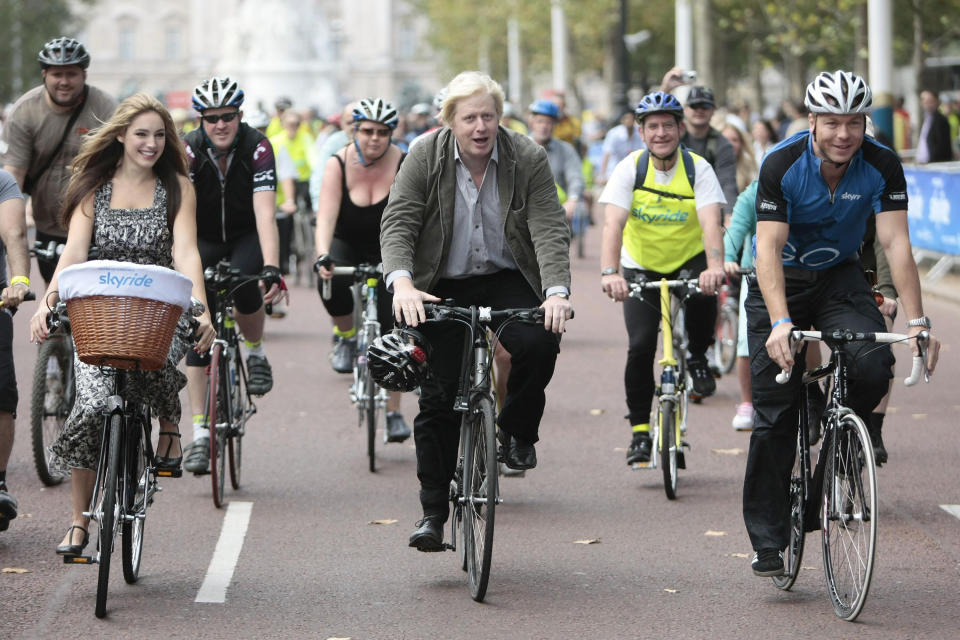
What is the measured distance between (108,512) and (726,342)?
25.3 feet

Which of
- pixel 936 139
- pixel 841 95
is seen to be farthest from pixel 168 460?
pixel 936 139

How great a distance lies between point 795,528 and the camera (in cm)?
651

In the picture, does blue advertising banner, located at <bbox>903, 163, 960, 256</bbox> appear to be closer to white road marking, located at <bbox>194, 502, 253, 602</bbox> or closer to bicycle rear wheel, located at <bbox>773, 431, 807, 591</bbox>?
white road marking, located at <bbox>194, 502, 253, 602</bbox>

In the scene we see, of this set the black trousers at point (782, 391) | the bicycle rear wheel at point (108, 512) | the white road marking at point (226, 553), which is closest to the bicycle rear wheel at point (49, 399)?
the white road marking at point (226, 553)

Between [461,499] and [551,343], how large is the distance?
28.2 inches

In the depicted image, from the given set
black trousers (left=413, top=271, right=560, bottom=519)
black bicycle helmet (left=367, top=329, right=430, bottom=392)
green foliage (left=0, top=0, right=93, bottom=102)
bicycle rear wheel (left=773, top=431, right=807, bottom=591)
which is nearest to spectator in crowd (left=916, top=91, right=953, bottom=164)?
black trousers (left=413, top=271, right=560, bottom=519)

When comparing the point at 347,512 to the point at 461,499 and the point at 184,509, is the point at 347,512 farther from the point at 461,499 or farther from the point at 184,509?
the point at 461,499

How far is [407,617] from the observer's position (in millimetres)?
6258

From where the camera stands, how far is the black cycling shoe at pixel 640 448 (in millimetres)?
Answer: 8773

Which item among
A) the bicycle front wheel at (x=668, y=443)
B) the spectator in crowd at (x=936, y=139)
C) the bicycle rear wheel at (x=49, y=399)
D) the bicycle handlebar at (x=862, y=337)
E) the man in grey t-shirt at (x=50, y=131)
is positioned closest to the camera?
the bicycle handlebar at (x=862, y=337)

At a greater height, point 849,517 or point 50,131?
point 50,131

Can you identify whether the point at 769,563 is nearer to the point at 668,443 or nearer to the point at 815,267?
the point at 815,267

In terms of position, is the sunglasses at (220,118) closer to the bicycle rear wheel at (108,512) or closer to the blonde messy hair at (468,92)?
the blonde messy hair at (468,92)

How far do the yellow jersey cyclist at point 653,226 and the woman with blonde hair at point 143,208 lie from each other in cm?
229
